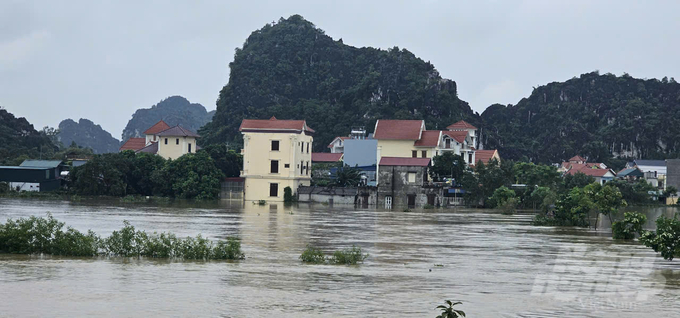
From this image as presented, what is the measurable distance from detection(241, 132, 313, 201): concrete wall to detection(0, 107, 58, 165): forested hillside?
27.9 metres

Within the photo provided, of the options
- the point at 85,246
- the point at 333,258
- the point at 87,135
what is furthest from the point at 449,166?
the point at 87,135

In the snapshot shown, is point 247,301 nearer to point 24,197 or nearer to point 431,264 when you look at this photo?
point 431,264

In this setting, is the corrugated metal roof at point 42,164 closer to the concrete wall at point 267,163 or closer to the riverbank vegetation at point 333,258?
the concrete wall at point 267,163

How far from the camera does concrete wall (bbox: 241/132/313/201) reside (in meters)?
62.5

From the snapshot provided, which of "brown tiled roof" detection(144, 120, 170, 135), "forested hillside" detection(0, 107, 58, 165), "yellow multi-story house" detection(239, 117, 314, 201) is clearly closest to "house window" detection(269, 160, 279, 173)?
"yellow multi-story house" detection(239, 117, 314, 201)

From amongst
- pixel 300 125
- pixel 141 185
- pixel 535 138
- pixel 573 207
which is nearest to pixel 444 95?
pixel 535 138

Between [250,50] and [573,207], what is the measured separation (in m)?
100

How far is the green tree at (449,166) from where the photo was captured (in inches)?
2404

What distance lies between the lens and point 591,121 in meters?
131

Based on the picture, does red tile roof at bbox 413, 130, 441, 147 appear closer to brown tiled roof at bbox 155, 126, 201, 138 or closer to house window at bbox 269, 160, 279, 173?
house window at bbox 269, 160, 279, 173

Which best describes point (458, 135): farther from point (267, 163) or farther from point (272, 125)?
point (267, 163)

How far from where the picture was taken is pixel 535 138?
427 ft

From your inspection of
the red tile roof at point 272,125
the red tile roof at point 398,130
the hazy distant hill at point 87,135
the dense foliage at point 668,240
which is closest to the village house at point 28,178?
the red tile roof at point 272,125

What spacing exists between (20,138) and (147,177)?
37.4 m
